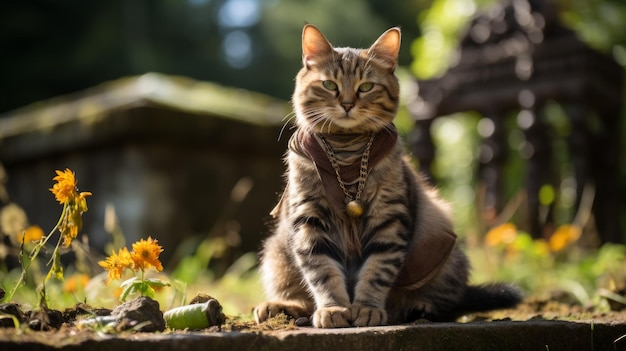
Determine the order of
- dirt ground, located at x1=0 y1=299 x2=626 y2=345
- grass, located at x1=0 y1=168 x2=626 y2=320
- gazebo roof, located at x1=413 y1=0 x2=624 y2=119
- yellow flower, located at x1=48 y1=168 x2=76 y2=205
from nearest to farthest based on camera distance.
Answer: dirt ground, located at x1=0 y1=299 x2=626 y2=345, yellow flower, located at x1=48 y1=168 x2=76 y2=205, grass, located at x1=0 y1=168 x2=626 y2=320, gazebo roof, located at x1=413 y1=0 x2=624 y2=119

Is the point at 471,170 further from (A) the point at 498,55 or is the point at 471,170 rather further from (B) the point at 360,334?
(B) the point at 360,334

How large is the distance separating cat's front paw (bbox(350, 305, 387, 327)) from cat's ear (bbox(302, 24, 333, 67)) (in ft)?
2.99

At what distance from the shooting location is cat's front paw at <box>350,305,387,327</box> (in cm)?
194

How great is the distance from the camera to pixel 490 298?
256cm

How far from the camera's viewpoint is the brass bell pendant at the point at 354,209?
2.09 m

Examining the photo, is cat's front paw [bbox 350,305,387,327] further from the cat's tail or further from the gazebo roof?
the gazebo roof

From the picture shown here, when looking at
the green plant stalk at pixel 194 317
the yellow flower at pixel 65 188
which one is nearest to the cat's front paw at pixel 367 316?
the green plant stalk at pixel 194 317

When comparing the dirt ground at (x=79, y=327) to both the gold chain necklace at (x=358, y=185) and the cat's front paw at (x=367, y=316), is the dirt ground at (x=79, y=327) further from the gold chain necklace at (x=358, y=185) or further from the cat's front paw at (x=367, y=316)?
the gold chain necklace at (x=358, y=185)

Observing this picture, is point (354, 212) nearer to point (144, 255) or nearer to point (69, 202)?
point (144, 255)

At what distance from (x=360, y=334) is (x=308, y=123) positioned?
855 millimetres

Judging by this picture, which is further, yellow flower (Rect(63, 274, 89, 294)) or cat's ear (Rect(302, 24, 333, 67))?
yellow flower (Rect(63, 274, 89, 294))

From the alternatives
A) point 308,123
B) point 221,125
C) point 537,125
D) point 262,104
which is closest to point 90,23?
point 262,104

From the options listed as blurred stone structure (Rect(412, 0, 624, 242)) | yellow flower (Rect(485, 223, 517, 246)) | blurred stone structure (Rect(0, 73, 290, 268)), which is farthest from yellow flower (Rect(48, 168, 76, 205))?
blurred stone structure (Rect(412, 0, 624, 242))

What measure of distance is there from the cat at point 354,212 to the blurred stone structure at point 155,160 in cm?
196
